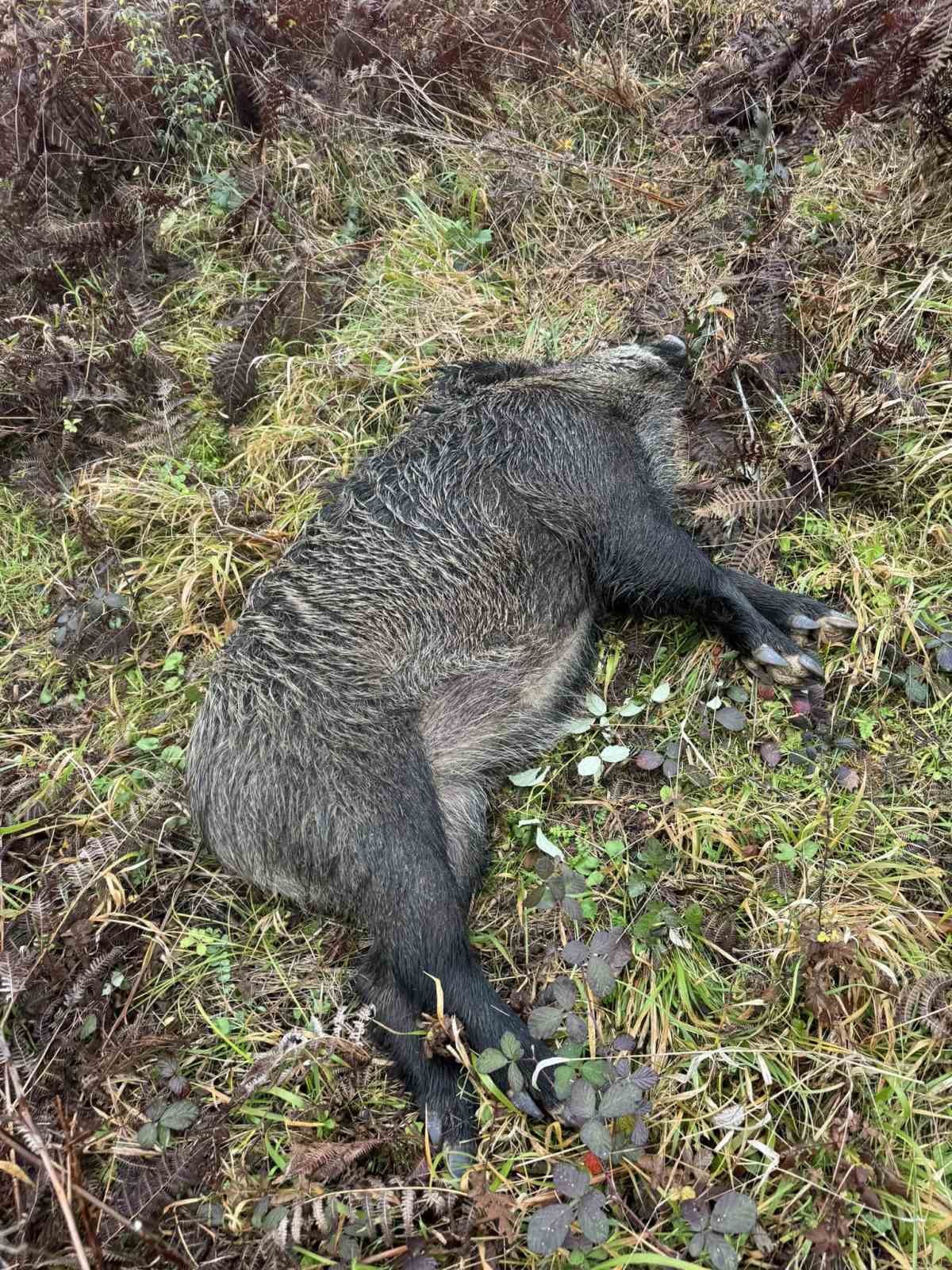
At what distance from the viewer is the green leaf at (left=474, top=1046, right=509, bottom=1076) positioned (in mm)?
2635

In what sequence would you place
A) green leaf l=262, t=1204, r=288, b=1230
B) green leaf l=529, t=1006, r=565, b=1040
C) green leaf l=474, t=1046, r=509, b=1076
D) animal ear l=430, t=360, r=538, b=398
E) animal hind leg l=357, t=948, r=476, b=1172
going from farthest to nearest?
1. animal ear l=430, t=360, r=538, b=398
2. animal hind leg l=357, t=948, r=476, b=1172
3. green leaf l=529, t=1006, r=565, b=1040
4. green leaf l=474, t=1046, r=509, b=1076
5. green leaf l=262, t=1204, r=288, b=1230

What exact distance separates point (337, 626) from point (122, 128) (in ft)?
14.1

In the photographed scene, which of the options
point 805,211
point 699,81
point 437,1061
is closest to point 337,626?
point 437,1061

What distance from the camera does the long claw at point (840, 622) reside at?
3.61m

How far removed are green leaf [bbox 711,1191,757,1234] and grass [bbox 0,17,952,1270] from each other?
0.15 m

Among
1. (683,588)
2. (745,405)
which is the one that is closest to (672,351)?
(745,405)

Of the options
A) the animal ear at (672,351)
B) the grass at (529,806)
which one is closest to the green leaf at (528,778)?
the grass at (529,806)

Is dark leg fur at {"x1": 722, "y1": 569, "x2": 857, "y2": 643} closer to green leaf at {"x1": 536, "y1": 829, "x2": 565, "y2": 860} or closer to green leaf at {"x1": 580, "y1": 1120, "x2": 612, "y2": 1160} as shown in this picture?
green leaf at {"x1": 536, "y1": 829, "x2": 565, "y2": 860}

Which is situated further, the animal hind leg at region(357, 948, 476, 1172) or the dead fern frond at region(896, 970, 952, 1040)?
the animal hind leg at region(357, 948, 476, 1172)

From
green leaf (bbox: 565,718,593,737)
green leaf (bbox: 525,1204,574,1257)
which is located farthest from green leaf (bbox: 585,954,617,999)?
green leaf (bbox: 565,718,593,737)

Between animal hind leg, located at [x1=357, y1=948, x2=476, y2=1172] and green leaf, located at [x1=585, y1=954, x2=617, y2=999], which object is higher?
green leaf, located at [x1=585, y1=954, x2=617, y2=999]

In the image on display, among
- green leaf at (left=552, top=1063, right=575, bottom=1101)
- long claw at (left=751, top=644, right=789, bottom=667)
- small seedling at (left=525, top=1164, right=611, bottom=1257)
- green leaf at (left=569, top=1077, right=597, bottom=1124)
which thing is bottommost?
green leaf at (left=552, top=1063, right=575, bottom=1101)

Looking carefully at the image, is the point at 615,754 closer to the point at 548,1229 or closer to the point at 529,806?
the point at 529,806

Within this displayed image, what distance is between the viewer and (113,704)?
158 inches
